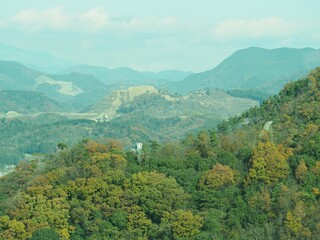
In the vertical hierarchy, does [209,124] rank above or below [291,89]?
below

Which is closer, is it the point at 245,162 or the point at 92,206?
the point at 92,206

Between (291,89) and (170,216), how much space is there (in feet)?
114

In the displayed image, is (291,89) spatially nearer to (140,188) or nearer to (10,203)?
(140,188)

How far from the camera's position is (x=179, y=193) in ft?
147

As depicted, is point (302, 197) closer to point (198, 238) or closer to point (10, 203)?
point (198, 238)

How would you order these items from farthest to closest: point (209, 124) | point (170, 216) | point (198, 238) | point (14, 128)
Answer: point (14, 128) → point (209, 124) → point (170, 216) → point (198, 238)

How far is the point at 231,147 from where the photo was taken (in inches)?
2099

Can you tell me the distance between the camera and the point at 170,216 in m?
43.3

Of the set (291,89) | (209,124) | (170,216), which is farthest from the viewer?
(209,124)

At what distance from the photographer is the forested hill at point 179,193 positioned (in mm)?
41281

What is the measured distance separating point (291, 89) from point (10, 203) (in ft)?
127

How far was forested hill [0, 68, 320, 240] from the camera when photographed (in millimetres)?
41281

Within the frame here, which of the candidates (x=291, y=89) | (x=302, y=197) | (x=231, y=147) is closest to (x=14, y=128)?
(x=291, y=89)

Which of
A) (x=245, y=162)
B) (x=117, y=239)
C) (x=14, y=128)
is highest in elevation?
(x=245, y=162)
